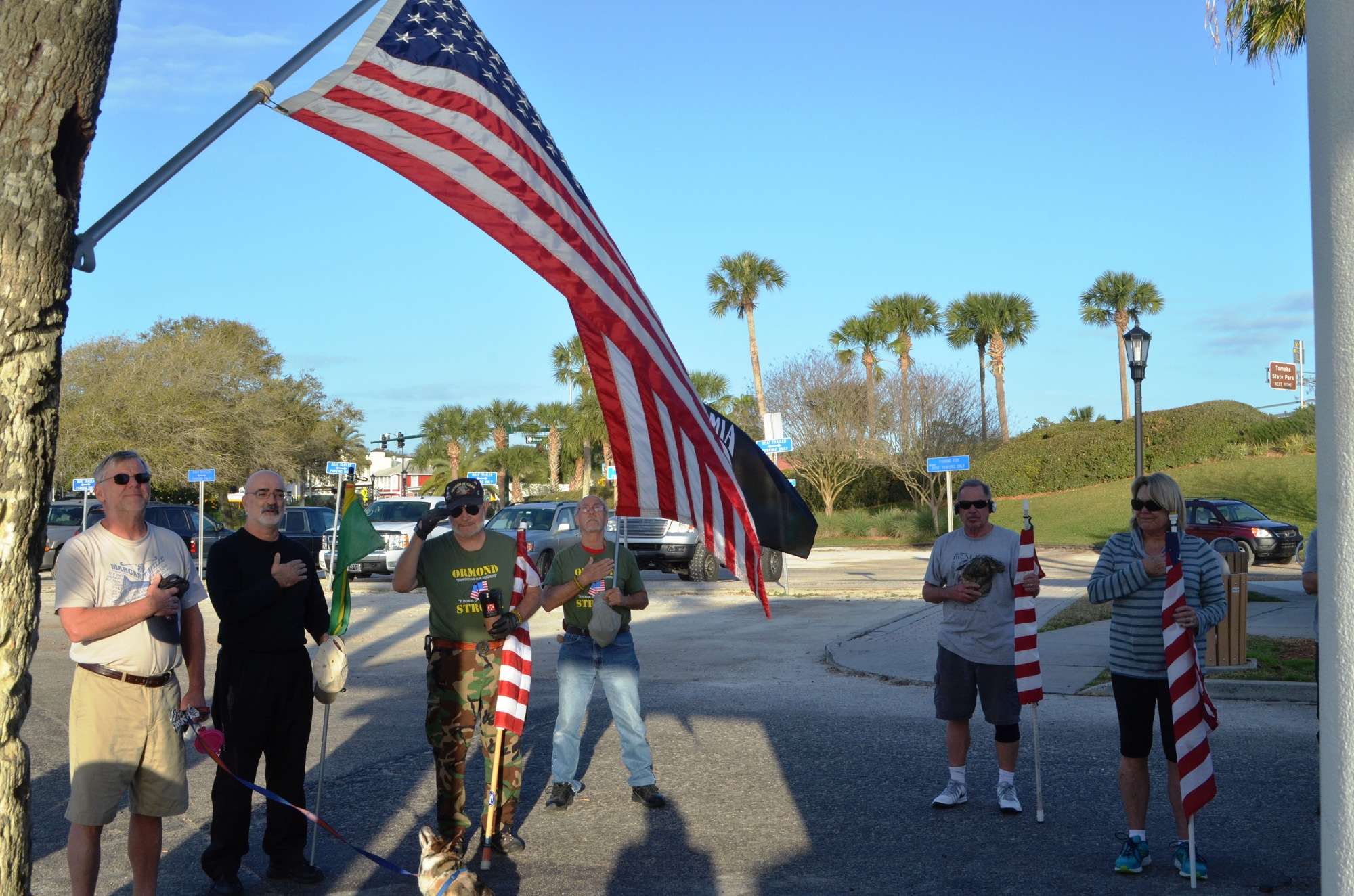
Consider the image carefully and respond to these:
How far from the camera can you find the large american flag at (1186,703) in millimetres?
5184

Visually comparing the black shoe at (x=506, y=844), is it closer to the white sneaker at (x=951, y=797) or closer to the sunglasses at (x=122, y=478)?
the white sneaker at (x=951, y=797)

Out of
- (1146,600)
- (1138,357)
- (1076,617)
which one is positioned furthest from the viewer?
(1138,357)

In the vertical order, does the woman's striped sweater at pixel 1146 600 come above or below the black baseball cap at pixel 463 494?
below

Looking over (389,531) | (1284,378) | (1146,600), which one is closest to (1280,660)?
(1146,600)

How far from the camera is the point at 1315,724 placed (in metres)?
8.31

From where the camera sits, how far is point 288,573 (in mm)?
5285

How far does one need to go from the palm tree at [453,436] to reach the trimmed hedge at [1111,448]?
3374 cm

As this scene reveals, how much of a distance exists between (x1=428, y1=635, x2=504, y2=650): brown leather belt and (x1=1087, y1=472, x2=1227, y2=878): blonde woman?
3.07 meters

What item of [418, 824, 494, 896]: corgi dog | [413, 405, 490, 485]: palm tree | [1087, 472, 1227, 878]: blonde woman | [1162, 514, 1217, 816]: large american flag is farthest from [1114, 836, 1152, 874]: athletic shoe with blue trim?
[413, 405, 490, 485]: palm tree

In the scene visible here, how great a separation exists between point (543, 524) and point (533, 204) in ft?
61.3

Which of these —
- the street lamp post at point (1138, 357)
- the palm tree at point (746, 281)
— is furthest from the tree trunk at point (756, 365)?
the street lamp post at point (1138, 357)

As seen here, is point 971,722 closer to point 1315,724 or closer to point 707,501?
point 1315,724

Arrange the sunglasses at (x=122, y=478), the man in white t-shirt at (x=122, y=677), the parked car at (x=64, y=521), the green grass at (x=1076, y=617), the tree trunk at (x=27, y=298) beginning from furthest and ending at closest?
the parked car at (x=64, y=521), the green grass at (x=1076, y=617), the sunglasses at (x=122, y=478), the man in white t-shirt at (x=122, y=677), the tree trunk at (x=27, y=298)

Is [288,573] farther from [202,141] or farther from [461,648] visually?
[202,141]
